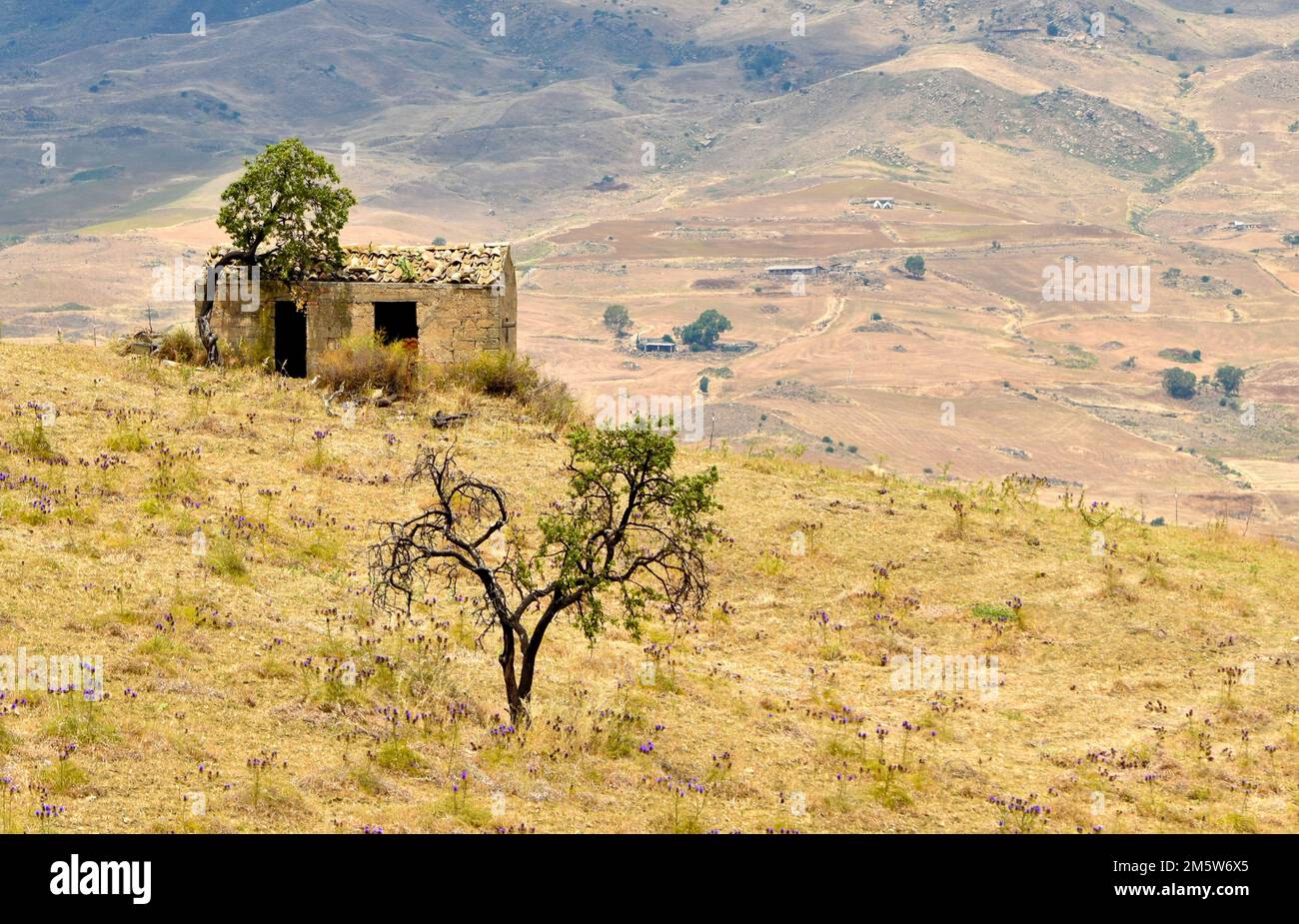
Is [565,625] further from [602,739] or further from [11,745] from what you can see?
[11,745]

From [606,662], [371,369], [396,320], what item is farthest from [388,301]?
[606,662]

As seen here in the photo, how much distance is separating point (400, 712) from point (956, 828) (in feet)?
18.6

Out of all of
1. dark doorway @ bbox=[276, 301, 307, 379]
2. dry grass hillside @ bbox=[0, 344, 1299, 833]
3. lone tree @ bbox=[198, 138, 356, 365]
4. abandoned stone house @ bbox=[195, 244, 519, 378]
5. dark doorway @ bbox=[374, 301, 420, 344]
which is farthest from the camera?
dark doorway @ bbox=[276, 301, 307, 379]

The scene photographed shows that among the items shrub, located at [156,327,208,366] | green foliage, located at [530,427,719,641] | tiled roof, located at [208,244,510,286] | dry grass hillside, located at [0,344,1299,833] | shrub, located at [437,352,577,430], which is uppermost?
tiled roof, located at [208,244,510,286]

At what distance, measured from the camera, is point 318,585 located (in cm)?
1778

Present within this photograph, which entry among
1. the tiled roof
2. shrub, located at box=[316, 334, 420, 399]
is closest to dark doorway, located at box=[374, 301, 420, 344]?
the tiled roof

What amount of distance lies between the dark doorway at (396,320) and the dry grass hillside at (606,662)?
536 cm

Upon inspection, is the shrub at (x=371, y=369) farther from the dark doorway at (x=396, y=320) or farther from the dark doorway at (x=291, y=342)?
the dark doorway at (x=291, y=342)

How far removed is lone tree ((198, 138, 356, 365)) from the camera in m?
29.3

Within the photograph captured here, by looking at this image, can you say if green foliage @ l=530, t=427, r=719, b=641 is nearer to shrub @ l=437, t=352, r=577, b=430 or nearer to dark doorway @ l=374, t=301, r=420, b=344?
shrub @ l=437, t=352, r=577, b=430

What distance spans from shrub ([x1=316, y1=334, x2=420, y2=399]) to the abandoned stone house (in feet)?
3.11

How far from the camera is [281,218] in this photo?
96.6ft

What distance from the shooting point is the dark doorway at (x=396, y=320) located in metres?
30.6
